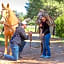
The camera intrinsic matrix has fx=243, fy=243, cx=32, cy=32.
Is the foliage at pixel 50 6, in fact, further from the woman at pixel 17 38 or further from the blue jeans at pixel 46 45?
the woman at pixel 17 38

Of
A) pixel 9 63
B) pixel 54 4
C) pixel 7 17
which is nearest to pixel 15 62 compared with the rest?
pixel 9 63

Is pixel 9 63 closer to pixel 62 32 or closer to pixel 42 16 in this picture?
pixel 42 16

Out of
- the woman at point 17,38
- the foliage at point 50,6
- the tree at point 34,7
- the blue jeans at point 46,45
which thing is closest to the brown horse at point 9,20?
the woman at point 17,38

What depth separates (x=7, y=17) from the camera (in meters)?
9.38

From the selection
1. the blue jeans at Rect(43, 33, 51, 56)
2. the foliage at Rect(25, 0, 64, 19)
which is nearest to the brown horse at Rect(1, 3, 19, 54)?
the blue jeans at Rect(43, 33, 51, 56)

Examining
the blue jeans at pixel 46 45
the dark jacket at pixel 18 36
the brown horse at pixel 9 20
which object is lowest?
the blue jeans at pixel 46 45

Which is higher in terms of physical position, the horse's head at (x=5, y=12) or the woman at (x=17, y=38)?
the horse's head at (x=5, y=12)

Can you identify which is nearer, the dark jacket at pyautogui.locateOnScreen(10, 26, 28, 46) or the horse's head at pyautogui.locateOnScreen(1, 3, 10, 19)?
the dark jacket at pyautogui.locateOnScreen(10, 26, 28, 46)

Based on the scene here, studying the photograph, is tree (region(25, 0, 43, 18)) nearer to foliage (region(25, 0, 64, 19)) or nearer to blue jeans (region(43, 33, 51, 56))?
foliage (region(25, 0, 64, 19))

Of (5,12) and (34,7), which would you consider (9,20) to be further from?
(34,7)

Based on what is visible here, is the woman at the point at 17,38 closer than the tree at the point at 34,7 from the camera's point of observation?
Yes

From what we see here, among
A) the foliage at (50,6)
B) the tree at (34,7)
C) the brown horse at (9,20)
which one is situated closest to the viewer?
the brown horse at (9,20)

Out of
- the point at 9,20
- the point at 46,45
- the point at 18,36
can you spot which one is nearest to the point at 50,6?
the point at 46,45

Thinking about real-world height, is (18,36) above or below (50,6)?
below
